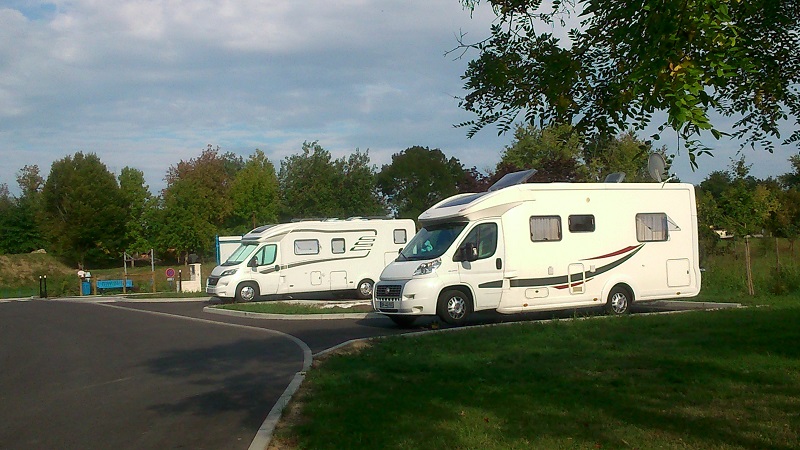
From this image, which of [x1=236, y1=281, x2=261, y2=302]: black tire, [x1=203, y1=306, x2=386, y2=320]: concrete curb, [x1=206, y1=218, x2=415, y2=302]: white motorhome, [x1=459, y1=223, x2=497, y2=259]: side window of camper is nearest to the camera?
[x1=459, y1=223, x2=497, y2=259]: side window of camper

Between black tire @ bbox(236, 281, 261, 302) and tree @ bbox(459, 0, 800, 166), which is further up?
tree @ bbox(459, 0, 800, 166)

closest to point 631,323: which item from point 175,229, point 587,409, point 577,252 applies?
point 577,252

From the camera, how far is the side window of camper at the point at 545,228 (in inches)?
653

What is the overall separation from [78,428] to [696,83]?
665cm

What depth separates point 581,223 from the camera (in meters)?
17.0

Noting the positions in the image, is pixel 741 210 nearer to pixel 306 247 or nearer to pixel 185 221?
pixel 306 247

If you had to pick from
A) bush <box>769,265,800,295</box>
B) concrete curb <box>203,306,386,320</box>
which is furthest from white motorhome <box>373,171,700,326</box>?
bush <box>769,265,800,295</box>

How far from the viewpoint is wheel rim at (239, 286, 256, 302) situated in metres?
26.5

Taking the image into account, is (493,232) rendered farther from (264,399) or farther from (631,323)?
(264,399)

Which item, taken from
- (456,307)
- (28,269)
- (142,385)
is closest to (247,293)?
(456,307)

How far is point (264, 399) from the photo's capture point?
9117 millimetres

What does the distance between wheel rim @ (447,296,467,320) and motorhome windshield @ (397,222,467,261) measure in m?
0.96

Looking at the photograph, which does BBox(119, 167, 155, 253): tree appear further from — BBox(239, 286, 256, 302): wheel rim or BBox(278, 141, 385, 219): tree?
BBox(239, 286, 256, 302): wheel rim

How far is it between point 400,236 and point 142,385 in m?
18.0
